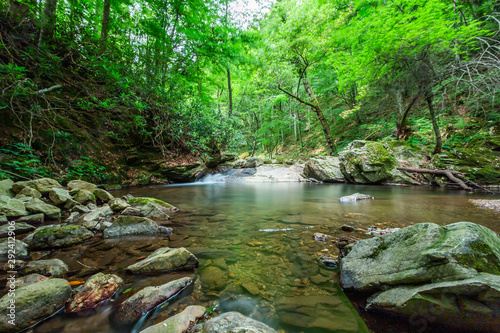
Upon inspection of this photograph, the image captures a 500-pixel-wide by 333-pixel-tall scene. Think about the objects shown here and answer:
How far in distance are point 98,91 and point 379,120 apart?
59.3 feet

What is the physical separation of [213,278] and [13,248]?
2326 millimetres

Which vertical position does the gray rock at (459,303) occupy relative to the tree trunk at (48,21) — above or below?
below

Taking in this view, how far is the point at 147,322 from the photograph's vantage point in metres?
1.33

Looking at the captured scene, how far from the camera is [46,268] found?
Answer: 73.2 inches

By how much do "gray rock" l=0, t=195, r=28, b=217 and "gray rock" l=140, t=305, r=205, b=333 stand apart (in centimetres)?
381

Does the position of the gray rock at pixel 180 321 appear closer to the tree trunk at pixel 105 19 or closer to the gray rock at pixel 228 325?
the gray rock at pixel 228 325

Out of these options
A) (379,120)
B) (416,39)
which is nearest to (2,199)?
(416,39)

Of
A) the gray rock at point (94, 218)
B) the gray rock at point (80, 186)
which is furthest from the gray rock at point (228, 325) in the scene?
the gray rock at point (80, 186)

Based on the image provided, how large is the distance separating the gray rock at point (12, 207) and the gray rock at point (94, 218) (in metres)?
0.81

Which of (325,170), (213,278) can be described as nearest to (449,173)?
(325,170)

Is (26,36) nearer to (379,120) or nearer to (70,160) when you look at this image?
(70,160)

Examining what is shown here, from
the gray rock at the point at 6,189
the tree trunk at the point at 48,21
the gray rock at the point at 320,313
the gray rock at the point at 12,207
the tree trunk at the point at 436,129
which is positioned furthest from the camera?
the tree trunk at the point at 436,129

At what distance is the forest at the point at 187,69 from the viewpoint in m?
5.41

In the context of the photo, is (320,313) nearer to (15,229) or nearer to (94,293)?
(94,293)
